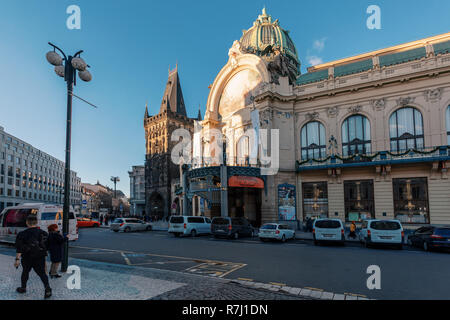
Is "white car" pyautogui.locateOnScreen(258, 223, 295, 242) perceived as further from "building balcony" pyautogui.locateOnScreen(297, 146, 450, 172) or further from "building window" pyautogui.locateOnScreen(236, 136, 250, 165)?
"building window" pyautogui.locateOnScreen(236, 136, 250, 165)

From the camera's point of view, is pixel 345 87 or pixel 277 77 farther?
pixel 277 77

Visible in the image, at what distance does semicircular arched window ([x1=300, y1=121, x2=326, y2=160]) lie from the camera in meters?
29.4

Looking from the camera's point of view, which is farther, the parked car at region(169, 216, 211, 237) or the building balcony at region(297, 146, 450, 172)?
the building balcony at region(297, 146, 450, 172)

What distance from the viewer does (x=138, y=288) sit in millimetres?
6355

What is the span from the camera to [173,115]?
7744cm

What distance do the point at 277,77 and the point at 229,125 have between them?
8.42 meters

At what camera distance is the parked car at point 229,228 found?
20219 millimetres

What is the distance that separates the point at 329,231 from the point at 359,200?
40.1ft

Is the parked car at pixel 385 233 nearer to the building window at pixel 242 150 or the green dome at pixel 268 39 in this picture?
the building window at pixel 242 150

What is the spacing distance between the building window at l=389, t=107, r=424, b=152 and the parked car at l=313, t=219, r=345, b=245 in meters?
13.4

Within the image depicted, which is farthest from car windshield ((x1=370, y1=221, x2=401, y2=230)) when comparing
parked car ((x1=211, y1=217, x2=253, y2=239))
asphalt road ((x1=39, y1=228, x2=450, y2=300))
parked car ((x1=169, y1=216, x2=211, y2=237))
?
parked car ((x1=169, y1=216, x2=211, y2=237))

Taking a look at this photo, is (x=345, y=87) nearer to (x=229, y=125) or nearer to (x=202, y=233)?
(x=229, y=125)

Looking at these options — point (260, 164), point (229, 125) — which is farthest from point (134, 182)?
point (260, 164)

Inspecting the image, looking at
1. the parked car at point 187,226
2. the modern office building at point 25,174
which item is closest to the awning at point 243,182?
the parked car at point 187,226
